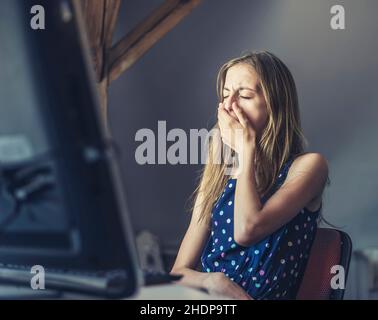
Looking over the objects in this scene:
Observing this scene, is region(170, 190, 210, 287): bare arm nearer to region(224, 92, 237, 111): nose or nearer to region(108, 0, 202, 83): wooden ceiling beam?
region(224, 92, 237, 111): nose

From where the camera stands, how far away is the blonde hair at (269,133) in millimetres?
1457

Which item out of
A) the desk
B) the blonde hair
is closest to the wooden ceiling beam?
the blonde hair

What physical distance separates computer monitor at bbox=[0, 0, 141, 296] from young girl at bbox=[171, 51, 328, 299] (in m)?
0.72

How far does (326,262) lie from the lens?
1.32 meters

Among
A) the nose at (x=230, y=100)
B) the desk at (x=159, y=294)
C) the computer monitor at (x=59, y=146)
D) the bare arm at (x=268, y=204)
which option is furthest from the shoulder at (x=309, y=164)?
the computer monitor at (x=59, y=146)

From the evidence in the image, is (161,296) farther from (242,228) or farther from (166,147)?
(166,147)

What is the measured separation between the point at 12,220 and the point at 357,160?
1.22 meters

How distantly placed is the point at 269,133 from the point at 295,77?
0.23 metres

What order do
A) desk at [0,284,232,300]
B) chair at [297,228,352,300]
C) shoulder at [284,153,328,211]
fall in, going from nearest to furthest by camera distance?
desk at [0,284,232,300] → chair at [297,228,352,300] → shoulder at [284,153,328,211]

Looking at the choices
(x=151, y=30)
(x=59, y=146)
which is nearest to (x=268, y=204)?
(x=151, y=30)

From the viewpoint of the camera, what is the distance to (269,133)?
1.48 meters

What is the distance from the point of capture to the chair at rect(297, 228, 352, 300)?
1284 mm

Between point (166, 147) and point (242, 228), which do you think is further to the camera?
point (166, 147)
